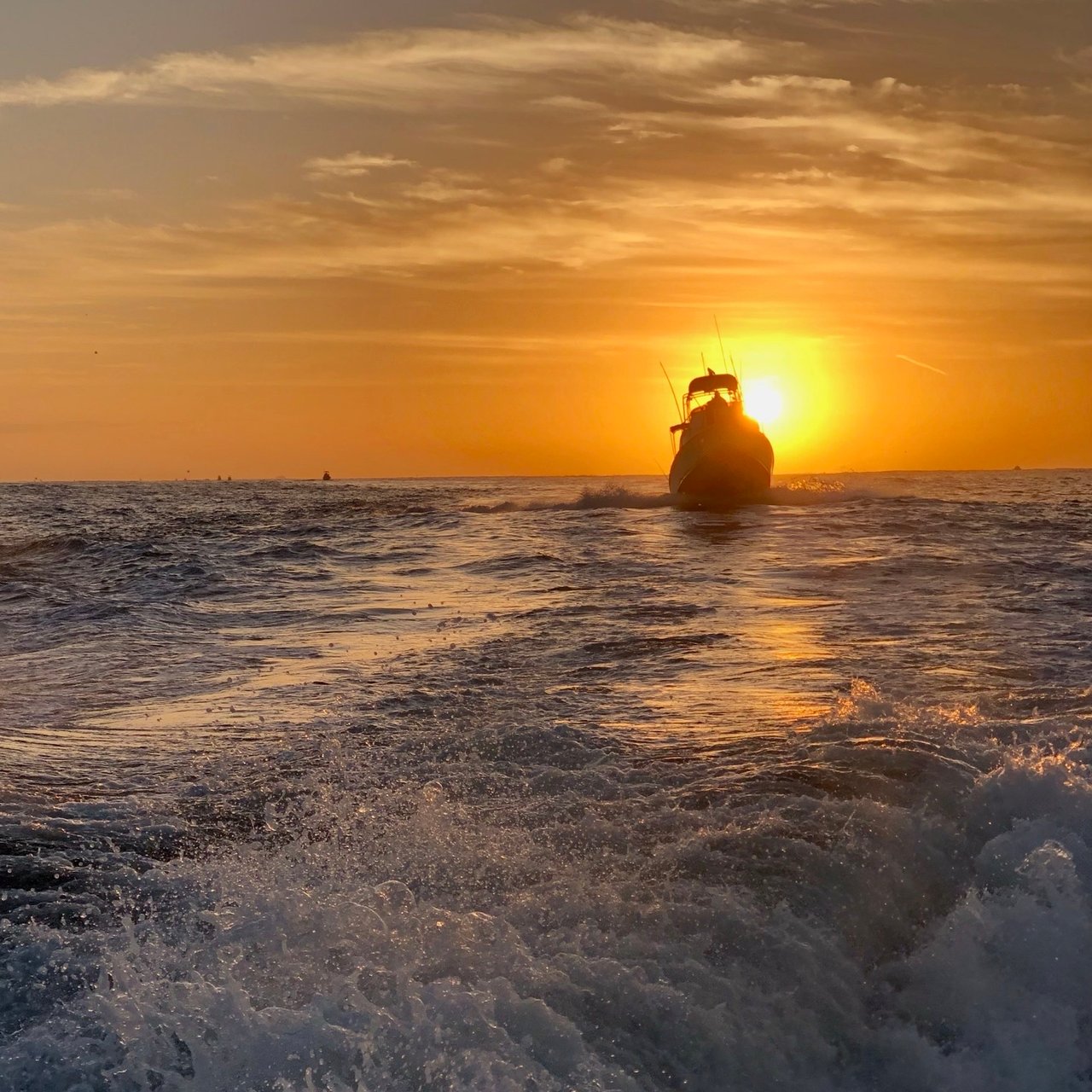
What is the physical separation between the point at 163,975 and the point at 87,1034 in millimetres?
398

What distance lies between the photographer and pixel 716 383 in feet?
176

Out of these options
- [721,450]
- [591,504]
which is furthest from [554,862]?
[591,504]

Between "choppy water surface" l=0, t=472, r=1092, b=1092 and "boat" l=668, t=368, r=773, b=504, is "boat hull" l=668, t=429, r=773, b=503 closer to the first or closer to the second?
"boat" l=668, t=368, r=773, b=504

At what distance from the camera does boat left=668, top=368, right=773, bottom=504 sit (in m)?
52.5

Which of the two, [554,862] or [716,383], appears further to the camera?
[716,383]

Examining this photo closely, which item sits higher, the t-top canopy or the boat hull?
the t-top canopy

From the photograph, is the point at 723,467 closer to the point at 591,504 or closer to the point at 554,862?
the point at 591,504

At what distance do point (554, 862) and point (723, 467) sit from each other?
4821cm

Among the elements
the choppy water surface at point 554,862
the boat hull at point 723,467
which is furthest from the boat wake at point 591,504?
the choppy water surface at point 554,862

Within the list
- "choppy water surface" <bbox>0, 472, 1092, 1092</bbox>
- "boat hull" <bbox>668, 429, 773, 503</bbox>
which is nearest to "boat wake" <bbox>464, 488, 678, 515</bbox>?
"boat hull" <bbox>668, 429, 773, 503</bbox>

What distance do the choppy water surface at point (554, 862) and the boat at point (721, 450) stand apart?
131ft

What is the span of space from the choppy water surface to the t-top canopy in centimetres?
4144

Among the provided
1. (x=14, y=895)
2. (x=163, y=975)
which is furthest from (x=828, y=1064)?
(x=14, y=895)

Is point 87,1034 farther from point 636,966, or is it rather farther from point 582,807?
point 582,807
